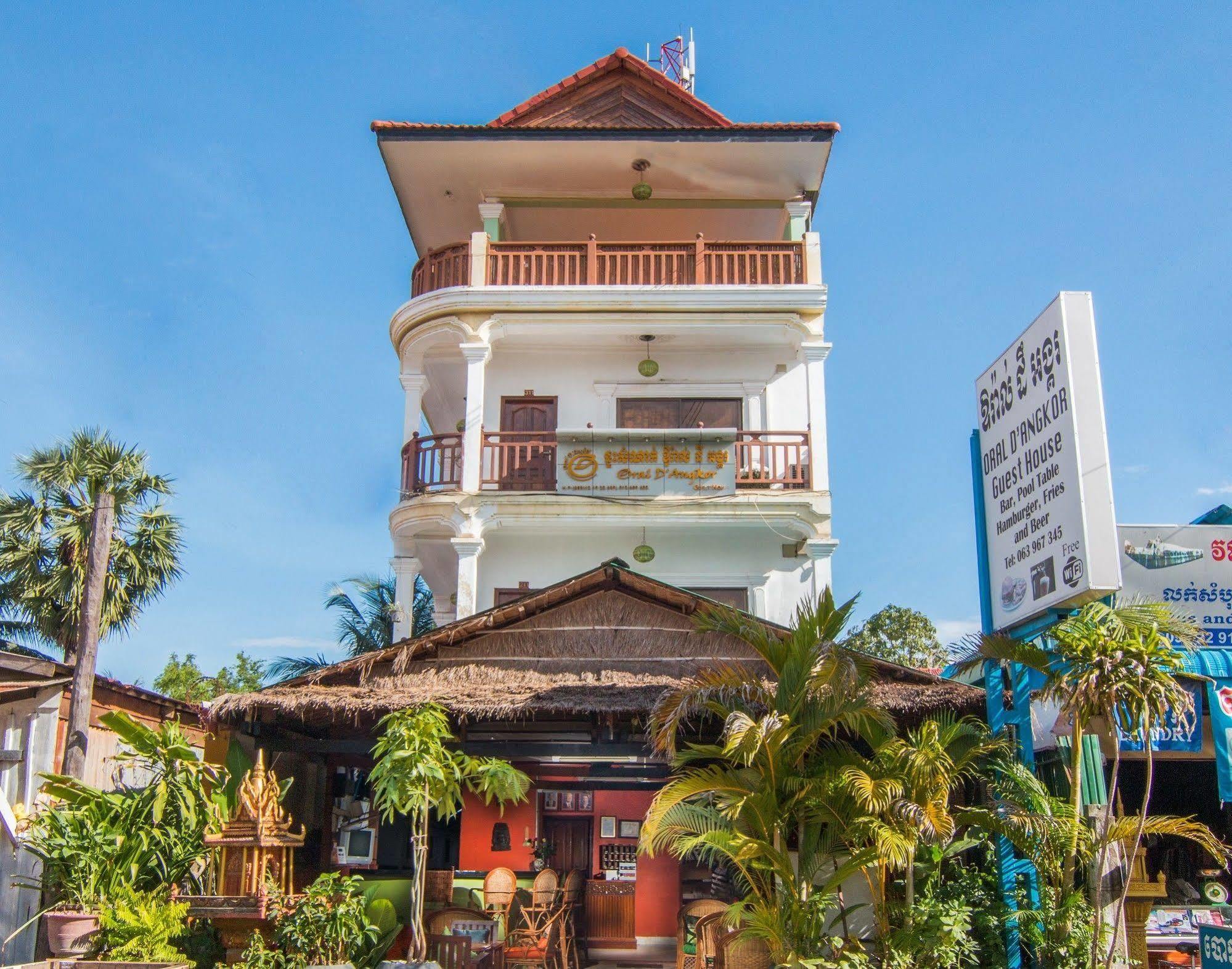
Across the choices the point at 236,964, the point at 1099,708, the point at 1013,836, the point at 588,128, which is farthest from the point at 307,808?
the point at 588,128

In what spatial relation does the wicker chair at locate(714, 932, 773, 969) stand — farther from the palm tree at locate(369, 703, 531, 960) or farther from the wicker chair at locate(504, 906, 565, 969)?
the palm tree at locate(369, 703, 531, 960)

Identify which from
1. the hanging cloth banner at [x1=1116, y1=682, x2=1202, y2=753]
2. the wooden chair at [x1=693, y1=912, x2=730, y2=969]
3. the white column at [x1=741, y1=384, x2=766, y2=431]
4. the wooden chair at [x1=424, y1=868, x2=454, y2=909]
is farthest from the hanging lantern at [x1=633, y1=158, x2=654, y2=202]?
the wooden chair at [x1=693, y1=912, x2=730, y2=969]

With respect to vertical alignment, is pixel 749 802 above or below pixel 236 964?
above

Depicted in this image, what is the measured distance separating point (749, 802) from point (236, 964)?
4.68 meters

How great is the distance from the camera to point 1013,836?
909 cm

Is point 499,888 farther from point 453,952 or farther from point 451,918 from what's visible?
point 453,952

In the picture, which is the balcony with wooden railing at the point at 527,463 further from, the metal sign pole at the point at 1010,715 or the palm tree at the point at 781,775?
the palm tree at the point at 781,775

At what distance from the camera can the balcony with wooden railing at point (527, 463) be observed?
661 inches

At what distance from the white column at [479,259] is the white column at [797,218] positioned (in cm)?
482

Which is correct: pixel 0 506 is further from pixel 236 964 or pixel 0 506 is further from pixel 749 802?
pixel 749 802

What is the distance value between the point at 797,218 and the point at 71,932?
1391 centimetres

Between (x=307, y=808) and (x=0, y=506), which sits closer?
(x=307, y=808)

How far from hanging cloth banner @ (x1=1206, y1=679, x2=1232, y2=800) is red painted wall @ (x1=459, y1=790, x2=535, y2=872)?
27.0 ft

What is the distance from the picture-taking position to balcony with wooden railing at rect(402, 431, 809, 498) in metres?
16.8
